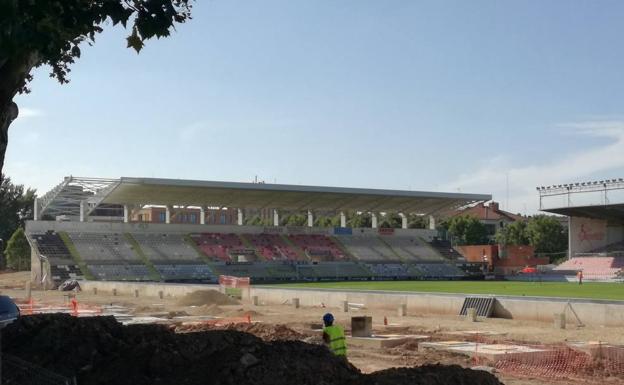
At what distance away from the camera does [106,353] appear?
39.4ft

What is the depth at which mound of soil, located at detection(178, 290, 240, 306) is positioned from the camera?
43219mm

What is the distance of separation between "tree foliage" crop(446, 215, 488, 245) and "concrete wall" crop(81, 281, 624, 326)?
7305 centimetres

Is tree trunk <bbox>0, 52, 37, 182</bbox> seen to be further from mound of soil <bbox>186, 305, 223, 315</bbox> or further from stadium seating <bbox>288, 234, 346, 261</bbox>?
stadium seating <bbox>288, 234, 346, 261</bbox>

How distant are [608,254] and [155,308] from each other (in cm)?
5650

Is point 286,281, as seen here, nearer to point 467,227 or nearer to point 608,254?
point 608,254

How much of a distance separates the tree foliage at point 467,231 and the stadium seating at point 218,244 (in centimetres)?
4758

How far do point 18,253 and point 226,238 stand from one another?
25576mm

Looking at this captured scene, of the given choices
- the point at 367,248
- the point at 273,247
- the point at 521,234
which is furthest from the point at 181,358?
the point at 521,234

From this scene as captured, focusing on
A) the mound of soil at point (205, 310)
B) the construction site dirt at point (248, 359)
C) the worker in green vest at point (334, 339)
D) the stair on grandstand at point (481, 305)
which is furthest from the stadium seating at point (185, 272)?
the worker in green vest at point (334, 339)

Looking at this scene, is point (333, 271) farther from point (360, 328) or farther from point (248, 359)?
point (248, 359)

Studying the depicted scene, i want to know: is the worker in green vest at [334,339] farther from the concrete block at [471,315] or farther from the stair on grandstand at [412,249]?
the stair on grandstand at [412,249]

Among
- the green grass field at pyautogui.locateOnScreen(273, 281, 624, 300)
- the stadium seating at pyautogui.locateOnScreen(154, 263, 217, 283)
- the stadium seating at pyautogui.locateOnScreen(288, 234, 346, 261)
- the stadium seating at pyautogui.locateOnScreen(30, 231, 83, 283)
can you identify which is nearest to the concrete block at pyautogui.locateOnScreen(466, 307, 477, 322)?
the green grass field at pyautogui.locateOnScreen(273, 281, 624, 300)

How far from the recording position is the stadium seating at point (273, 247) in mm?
77938

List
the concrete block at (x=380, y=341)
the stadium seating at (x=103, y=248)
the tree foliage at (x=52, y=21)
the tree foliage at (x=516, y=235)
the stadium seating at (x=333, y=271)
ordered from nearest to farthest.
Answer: the tree foliage at (x=52, y=21) < the concrete block at (x=380, y=341) < the stadium seating at (x=103, y=248) < the stadium seating at (x=333, y=271) < the tree foliage at (x=516, y=235)
